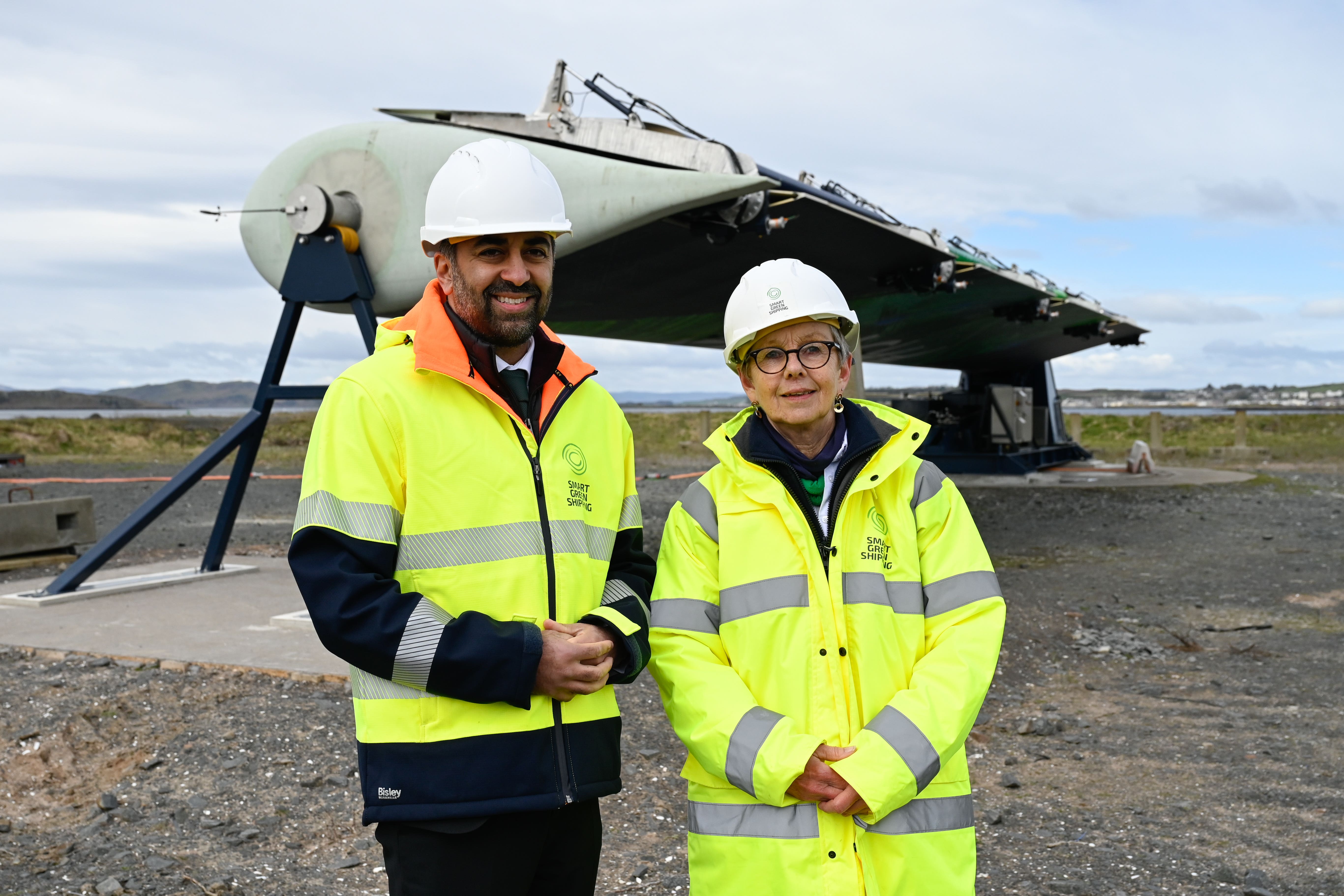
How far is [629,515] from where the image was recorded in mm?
2531

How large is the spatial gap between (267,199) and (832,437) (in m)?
6.43

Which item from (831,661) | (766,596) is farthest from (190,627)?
(831,661)

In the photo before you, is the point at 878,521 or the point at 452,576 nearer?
the point at 452,576

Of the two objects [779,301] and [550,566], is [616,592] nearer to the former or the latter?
[550,566]

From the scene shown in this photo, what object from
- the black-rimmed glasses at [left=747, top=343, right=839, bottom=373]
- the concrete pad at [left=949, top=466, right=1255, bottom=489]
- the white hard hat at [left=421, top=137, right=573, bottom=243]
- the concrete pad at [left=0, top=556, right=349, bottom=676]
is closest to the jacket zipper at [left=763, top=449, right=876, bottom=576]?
the black-rimmed glasses at [left=747, top=343, right=839, bottom=373]

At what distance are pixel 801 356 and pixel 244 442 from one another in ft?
22.6

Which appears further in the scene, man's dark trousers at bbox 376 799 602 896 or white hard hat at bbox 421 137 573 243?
white hard hat at bbox 421 137 573 243

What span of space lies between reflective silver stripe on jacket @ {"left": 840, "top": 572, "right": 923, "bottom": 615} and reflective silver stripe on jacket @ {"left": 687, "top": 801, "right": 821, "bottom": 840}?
47 cm

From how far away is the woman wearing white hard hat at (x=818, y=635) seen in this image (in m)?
2.14

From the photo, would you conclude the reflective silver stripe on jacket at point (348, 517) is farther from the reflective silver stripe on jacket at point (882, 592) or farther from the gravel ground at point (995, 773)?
the gravel ground at point (995, 773)

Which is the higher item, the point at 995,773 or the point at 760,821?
the point at 760,821

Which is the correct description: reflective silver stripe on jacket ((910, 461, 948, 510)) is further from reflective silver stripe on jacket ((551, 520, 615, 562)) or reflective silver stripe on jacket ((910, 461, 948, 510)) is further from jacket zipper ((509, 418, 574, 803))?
jacket zipper ((509, 418, 574, 803))

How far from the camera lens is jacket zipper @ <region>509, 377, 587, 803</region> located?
2.14 m

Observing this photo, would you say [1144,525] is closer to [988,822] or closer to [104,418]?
[988,822]
